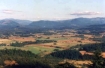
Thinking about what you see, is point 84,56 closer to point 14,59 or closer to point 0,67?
point 14,59

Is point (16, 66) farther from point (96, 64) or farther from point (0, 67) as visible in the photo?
point (96, 64)

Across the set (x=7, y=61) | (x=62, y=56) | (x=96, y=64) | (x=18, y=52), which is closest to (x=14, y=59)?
(x=7, y=61)

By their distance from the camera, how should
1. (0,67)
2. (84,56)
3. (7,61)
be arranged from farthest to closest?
(84,56) → (7,61) → (0,67)

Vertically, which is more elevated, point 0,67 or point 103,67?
point 103,67

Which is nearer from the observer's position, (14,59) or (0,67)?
(0,67)

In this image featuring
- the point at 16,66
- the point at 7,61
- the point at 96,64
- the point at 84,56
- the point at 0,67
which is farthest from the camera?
the point at 84,56

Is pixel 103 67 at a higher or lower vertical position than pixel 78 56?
higher

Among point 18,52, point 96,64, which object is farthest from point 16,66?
point 96,64

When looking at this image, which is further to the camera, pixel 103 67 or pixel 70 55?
pixel 70 55

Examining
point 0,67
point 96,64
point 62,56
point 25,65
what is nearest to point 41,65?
point 25,65
